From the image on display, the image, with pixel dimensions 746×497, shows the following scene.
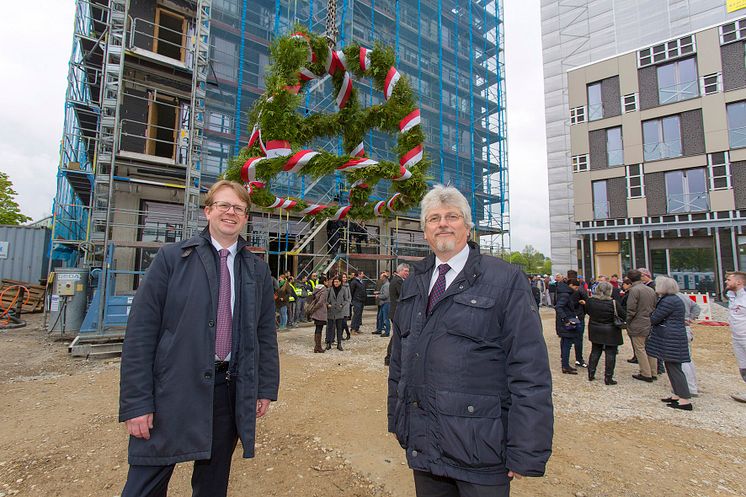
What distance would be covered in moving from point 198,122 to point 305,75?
7347mm

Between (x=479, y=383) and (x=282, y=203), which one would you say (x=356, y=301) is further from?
(x=479, y=383)

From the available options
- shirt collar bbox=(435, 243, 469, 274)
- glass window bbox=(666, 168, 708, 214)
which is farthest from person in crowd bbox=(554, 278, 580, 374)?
glass window bbox=(666, 168, 708, 214)

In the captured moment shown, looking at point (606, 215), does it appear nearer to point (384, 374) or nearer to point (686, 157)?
point (686, 157)

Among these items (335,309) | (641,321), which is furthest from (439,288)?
(335,309)

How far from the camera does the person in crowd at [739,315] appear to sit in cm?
499

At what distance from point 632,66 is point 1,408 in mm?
27596

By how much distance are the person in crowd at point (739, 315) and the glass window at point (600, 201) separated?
1766 cm

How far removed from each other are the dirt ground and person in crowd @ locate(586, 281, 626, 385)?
0.40m

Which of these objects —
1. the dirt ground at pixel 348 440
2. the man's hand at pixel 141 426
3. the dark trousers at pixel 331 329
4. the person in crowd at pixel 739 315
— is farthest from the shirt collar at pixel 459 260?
the dark trousers at pixel 331 329

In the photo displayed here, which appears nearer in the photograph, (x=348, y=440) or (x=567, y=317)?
(x=348, y=440)

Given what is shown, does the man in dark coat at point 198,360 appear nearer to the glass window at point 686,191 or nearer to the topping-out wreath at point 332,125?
the topping-out wreath at point 332,125

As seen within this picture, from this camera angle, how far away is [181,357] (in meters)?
1.78

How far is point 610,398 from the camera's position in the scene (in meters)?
5.38

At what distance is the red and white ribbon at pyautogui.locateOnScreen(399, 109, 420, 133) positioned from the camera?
5.25 meters
